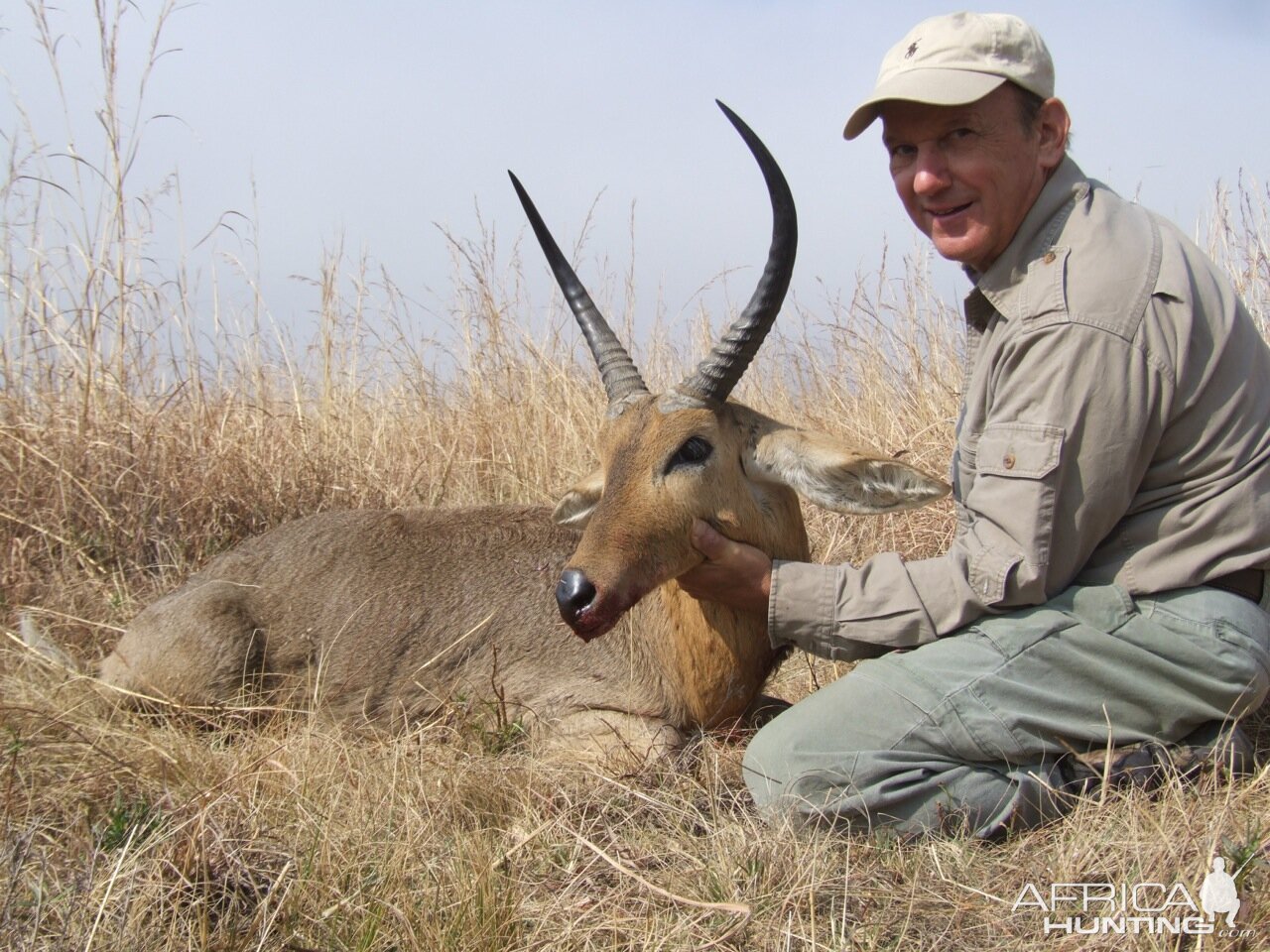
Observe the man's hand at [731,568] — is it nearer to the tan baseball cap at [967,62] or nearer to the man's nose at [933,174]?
the man's nose at [933,174]

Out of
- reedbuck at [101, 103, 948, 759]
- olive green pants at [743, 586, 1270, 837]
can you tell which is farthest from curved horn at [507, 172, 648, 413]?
olive green pants at [743, 586, 1270, 837]

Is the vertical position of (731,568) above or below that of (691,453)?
below

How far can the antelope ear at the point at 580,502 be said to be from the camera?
478 centimetres

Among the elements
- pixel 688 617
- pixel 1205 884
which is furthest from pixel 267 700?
pixel 1205 884

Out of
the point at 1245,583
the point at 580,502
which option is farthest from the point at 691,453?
the point at 1245,583

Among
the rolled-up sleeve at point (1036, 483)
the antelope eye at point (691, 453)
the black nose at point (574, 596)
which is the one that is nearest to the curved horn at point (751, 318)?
the antelope eye at point (691, 453)

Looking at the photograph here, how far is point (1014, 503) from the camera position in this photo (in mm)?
3369

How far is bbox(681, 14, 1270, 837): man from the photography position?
337cm

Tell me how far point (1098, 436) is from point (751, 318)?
133 centimetres

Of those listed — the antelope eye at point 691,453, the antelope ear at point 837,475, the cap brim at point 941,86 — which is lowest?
the antelope ear at point 837,475

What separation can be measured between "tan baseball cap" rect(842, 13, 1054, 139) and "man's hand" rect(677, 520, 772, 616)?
1516 millimetres

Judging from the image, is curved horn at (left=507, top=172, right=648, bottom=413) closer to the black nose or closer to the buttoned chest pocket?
the black nose

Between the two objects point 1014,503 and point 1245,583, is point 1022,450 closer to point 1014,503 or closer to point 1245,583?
point 1014,503

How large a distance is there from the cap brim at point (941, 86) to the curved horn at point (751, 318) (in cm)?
52
